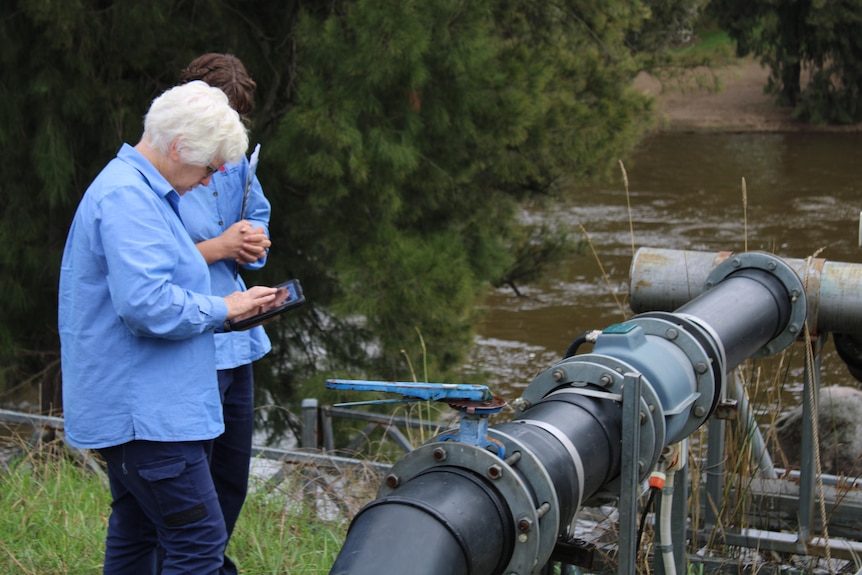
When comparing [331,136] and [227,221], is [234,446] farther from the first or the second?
[331,136]

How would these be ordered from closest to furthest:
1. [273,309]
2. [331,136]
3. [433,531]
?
[433,531] → [273,309] → [331,136]

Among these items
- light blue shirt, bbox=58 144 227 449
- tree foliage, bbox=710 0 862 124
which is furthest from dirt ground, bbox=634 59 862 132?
light blue shirt, bbox=58 144 227 449

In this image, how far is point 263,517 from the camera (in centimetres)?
377

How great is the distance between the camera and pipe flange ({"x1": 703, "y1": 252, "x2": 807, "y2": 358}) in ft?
9.73

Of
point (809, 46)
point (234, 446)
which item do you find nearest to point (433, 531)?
point (234, 446)

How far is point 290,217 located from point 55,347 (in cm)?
176

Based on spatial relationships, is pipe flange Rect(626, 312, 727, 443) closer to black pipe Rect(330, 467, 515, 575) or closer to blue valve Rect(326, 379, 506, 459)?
blue valve Rect(326, 379, 506, 459)

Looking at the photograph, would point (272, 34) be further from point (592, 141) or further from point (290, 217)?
point (592, 141)

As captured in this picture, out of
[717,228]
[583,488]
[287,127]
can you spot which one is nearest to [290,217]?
[287,127]

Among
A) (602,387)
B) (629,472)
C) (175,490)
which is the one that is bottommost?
(175,490)

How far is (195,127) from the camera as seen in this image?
2340 mm

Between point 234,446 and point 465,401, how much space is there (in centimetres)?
119

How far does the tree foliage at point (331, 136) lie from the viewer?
6.34 meters

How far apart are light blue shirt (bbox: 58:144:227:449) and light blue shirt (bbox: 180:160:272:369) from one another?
33cm
